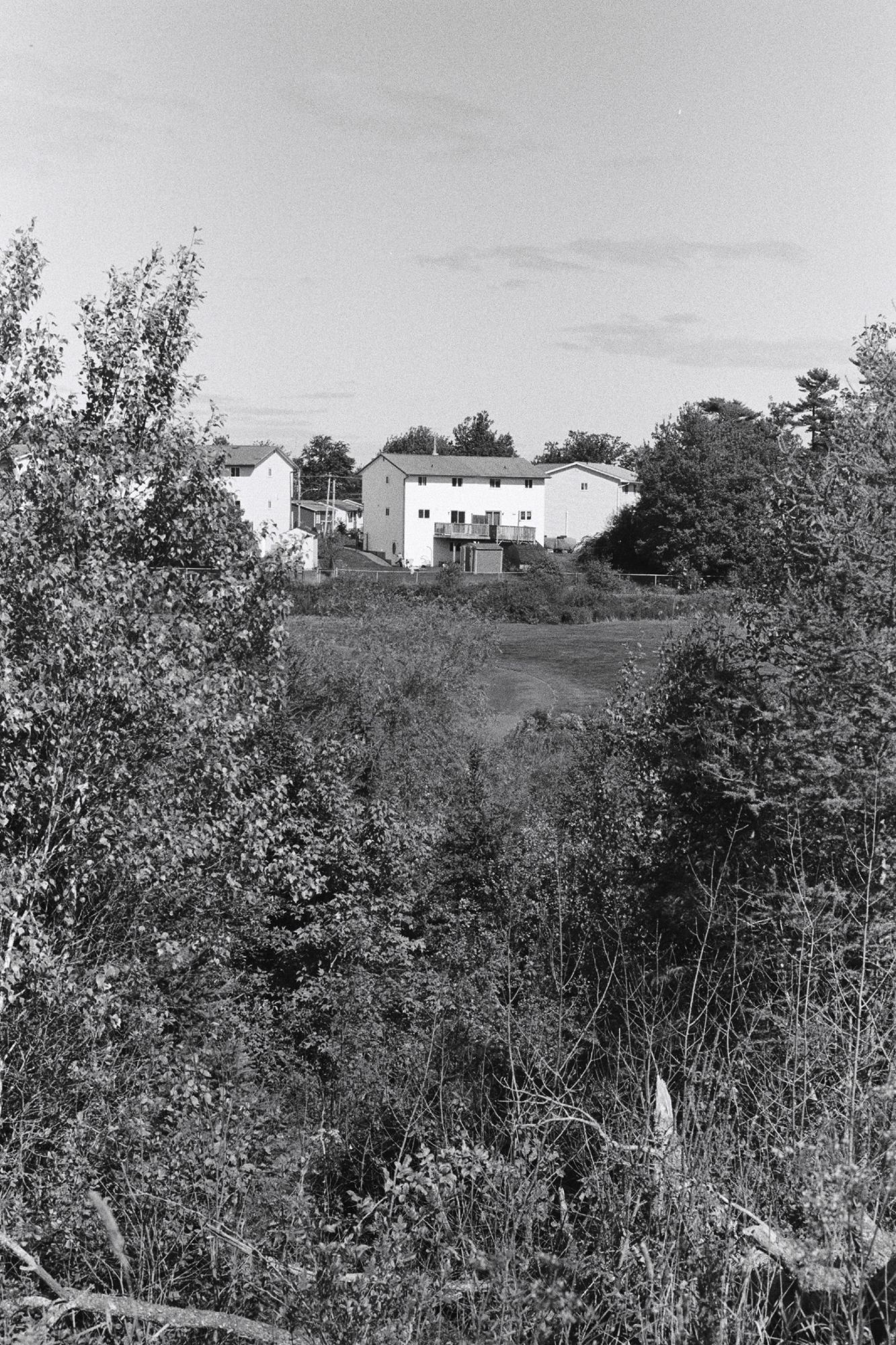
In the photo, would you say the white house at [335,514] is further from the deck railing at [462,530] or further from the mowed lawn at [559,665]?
the mowed lawn at [559,665]

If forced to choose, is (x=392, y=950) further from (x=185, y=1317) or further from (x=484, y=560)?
(x=484, y=560)

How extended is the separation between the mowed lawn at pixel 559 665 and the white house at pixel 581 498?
30421 mm

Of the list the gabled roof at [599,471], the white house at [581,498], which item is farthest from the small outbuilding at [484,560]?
the gabled roof at [599,471]

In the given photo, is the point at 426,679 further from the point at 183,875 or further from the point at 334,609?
the point at 183,875

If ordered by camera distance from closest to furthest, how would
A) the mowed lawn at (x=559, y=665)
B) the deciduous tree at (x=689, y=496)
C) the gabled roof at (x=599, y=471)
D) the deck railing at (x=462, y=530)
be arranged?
the mowed lawn at (x=559, y=665) < the deciduous tree at (x=689, y=496) < the deck railing at (x=462, y=530) < the gabled roof at (x=599, y=471)

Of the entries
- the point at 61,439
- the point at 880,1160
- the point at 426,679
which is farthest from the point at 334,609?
the point at 880,1160

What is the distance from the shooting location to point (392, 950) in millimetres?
19375

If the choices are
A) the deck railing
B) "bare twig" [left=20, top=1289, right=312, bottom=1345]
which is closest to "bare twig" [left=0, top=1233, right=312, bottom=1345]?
"bare twig" [left=20, top=1289, right=312, bottom=1345]

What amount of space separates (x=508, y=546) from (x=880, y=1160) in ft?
289

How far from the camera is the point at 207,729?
12.9 meters

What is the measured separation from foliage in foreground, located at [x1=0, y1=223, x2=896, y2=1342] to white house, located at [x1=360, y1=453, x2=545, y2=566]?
7413cm

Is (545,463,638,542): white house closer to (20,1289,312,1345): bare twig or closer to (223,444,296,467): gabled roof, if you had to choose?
(223,444,296,467): gabled roof

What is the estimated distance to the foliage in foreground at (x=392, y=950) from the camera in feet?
19.2

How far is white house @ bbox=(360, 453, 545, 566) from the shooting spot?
94688 mm
